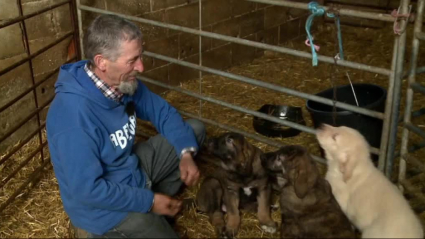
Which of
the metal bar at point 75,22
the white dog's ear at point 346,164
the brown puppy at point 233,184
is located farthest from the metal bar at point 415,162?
the metal bar at point 75,22

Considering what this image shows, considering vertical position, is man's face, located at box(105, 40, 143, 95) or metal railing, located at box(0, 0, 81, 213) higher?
man's face, located at box(105, 40, 143, 95)

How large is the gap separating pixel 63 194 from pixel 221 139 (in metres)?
1.13

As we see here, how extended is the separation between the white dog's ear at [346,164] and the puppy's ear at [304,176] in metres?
0.17

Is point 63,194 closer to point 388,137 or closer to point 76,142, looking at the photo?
point 76,142

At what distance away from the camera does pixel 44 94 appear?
5332 mm

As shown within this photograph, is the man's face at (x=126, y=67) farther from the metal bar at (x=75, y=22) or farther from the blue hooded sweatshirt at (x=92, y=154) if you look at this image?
the metal bar at (x=75, y=22)

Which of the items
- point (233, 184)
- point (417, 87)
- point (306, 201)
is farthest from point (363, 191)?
point (233, 184)

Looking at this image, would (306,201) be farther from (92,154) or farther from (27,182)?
(27,182)

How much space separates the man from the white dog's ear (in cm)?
106

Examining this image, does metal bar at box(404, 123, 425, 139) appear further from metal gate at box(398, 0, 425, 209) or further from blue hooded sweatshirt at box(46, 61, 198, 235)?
blue hooded sweatshirt at box(46, 61, 198, 235)

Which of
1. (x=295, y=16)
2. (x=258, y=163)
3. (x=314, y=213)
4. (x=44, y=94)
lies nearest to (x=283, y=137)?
(x=258, y=163)

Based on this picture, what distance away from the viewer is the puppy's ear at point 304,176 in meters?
3.35

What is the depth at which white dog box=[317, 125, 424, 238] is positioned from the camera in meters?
3.10

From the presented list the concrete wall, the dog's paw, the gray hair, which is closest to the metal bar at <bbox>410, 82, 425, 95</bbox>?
the dog's paw
